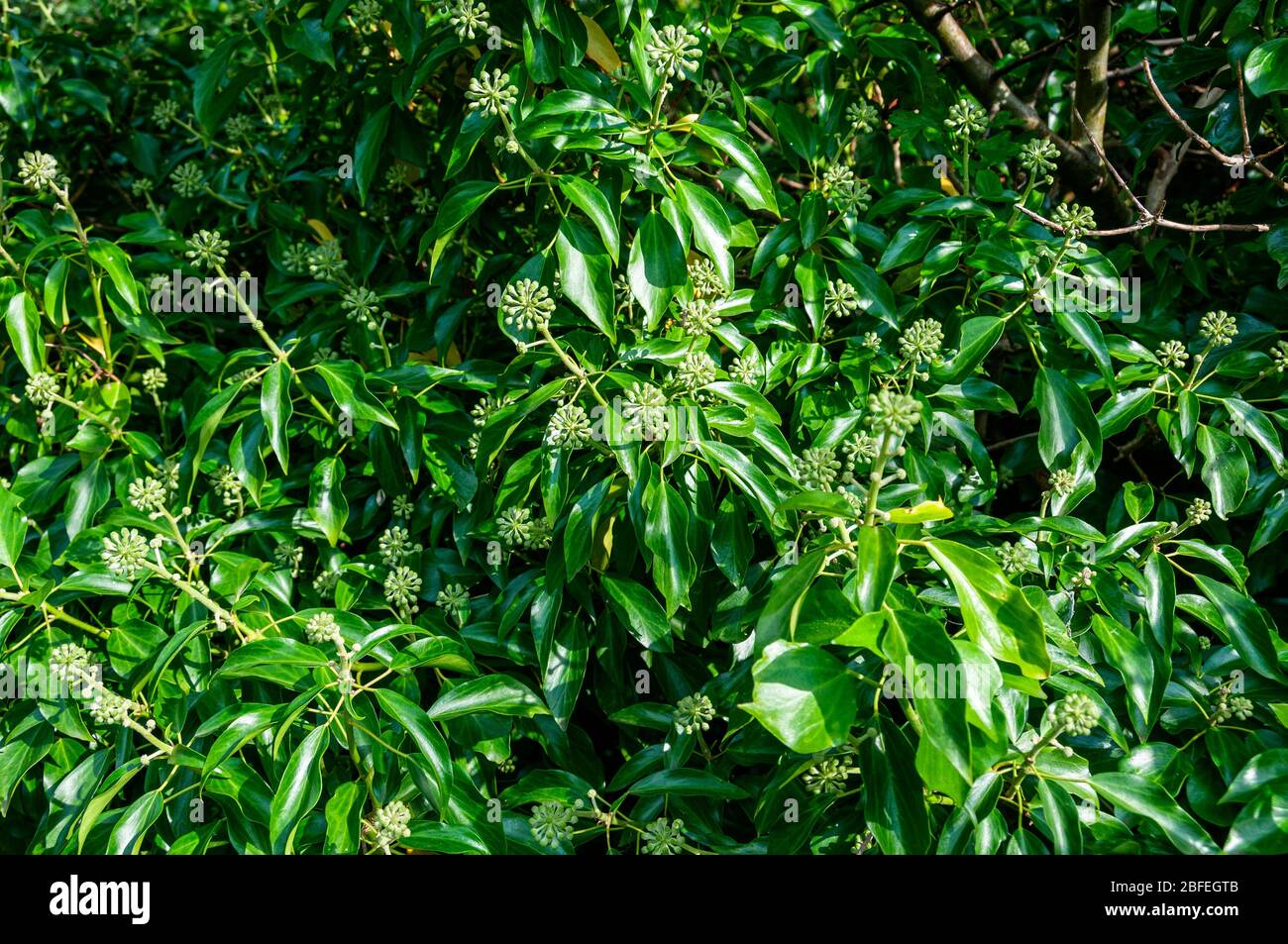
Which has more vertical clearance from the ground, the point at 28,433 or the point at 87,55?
the point at 87,55

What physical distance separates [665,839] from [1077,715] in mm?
792

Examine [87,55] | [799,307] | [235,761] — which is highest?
[87,55]

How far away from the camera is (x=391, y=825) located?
6.50 ft

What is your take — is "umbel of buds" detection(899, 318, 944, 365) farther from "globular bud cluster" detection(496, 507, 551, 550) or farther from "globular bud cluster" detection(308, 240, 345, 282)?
"globular bud cluster" detection(308, 240, 345, 282)

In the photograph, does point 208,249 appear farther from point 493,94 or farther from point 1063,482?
point 1063,482

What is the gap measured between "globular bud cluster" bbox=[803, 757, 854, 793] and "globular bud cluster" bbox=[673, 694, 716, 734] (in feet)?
0.80

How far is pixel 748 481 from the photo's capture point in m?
2.01

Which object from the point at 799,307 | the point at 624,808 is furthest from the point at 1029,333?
the point at 624,808

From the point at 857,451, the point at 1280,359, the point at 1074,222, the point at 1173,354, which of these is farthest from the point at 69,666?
the point at 1280,359

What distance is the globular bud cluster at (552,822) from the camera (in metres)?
2.06

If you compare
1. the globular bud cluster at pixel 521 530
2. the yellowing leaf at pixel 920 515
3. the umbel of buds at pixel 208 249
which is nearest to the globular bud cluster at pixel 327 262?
the umbel of buds at pixel 208 249

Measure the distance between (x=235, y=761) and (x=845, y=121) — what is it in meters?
2.04

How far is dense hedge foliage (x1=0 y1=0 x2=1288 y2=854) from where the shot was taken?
6.33 feet

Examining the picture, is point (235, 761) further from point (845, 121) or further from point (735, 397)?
point (845, 121)
